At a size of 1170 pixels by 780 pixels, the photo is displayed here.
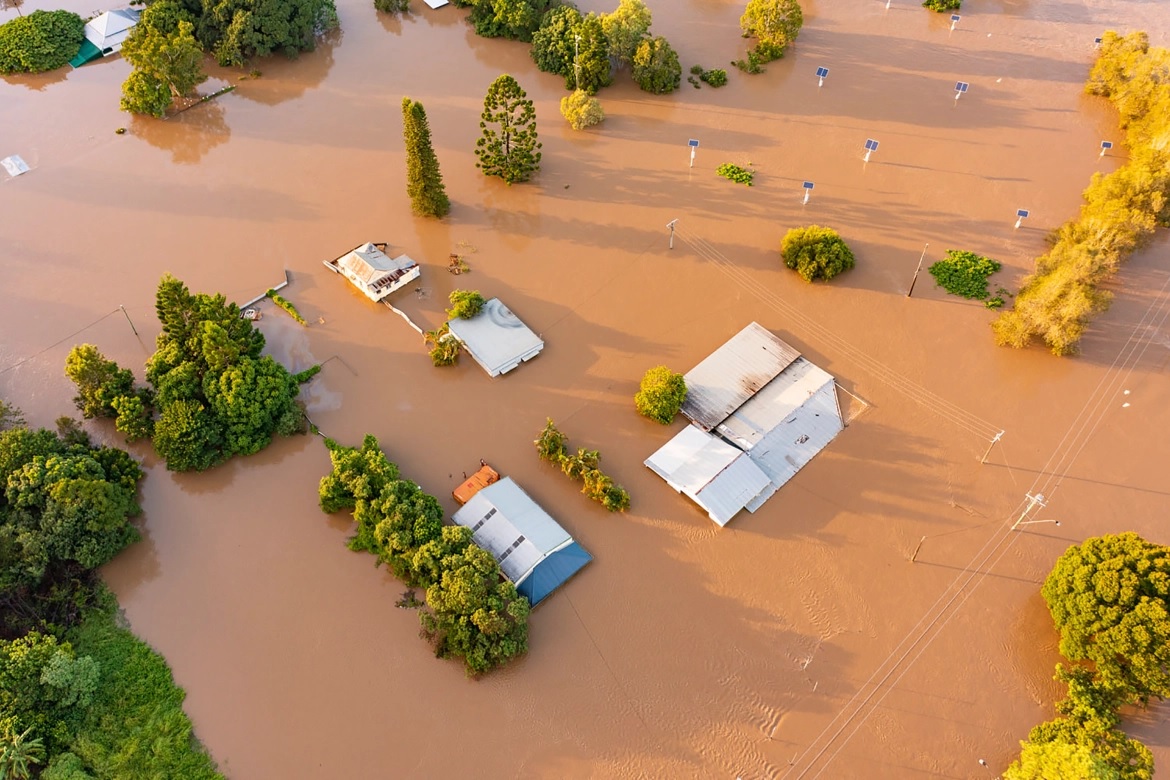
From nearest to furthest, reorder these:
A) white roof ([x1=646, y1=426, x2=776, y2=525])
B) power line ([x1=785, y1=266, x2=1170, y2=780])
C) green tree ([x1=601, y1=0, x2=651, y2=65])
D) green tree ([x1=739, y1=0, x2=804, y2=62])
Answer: power line ([x1=785, y1=266, x2=1170, y2=780]), white roof ([x1=646, y1=426, x2=776, y2=525]), green tree ([x1=601, y1=0, x2=651, y2=65]), green tree ([x1=739, y1=0, x2=804, y2=62])

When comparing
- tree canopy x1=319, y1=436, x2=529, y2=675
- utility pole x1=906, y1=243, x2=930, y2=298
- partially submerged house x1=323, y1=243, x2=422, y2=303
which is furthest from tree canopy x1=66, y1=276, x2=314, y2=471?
utility pole x1=906, y1=243, x2=930, y2=298

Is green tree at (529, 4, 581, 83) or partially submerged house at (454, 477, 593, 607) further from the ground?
green tree at (529, 4, 581, 83)

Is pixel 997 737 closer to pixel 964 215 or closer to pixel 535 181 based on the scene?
pixel 964 215

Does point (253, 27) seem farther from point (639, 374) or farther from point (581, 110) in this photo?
point (639, 374)

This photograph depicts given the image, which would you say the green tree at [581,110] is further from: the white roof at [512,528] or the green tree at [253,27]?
the white roof at [512,528]

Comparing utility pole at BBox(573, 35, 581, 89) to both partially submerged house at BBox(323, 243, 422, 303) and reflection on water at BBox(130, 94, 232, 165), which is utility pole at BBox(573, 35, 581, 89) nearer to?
partially submerged house at BBox(323, 243, 422, 303)

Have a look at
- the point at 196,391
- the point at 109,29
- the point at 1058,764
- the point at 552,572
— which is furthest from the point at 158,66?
the point at 1058,764

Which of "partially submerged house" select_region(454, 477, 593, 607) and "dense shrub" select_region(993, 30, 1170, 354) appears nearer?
"partially submerged house" select_region(454, 477, 593, 607)
